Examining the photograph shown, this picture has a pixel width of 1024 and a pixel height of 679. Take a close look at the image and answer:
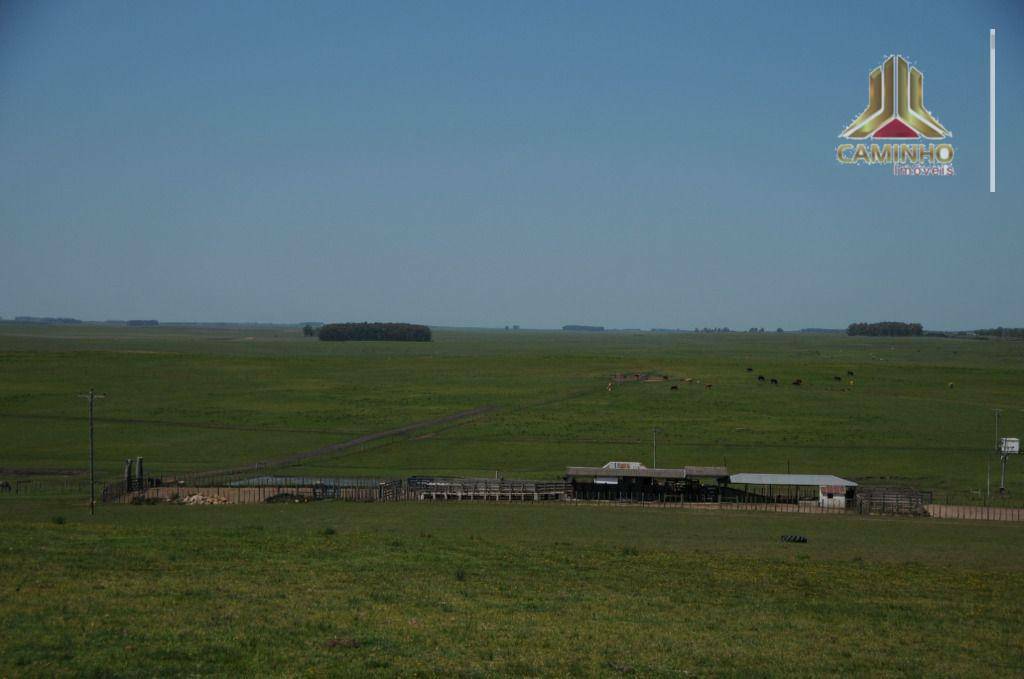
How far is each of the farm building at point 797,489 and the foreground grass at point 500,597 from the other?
13.3ft

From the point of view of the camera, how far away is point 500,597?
2314 cm

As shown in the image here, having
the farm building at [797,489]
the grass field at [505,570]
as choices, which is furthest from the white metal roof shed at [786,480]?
the grass field at [505,570]

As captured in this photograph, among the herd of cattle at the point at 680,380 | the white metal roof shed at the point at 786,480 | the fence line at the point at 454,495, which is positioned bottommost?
the fence line at the point at 454,495

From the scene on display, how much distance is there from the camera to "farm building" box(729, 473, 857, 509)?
41844 mm

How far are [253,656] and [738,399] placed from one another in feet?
262

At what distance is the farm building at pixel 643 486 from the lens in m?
44.4

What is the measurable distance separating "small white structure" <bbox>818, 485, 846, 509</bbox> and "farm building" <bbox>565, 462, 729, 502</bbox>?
489 cm

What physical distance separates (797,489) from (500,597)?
27146mm

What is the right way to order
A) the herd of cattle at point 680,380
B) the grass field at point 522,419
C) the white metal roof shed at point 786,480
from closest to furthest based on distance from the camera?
the white metal roof shed at point 786,480, the grass field at point 522,419, the herd of cattle at point 680,380

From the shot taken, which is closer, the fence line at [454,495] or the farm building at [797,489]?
the fence line at [454,495]

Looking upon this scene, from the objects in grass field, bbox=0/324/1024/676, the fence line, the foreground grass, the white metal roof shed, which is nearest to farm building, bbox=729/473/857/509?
the white metal roof shed

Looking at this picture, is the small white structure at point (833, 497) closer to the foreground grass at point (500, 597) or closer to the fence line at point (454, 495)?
the fence line at point (454, 495)

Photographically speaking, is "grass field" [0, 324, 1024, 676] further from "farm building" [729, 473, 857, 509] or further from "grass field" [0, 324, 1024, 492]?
"farm building" [729, 473, 857, 509]

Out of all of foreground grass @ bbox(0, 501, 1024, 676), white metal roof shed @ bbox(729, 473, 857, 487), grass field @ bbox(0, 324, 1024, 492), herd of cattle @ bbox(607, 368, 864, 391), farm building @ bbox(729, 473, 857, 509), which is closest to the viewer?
foreground grass @ bbox(0, 501, 1024, 676)
